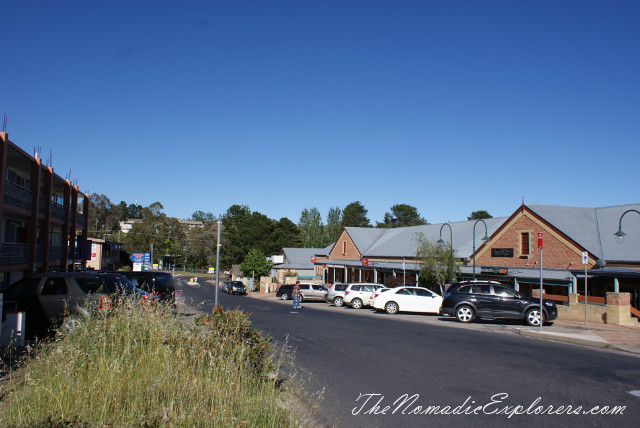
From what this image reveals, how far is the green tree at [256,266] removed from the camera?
67.0m

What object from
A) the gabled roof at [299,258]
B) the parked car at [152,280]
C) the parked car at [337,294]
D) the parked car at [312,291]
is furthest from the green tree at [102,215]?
the parked car at [152,280]

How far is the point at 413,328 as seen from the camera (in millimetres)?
17547

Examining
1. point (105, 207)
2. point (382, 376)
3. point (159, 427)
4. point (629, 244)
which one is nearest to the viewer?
point (159, 427)

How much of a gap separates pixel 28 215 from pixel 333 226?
67.0 m

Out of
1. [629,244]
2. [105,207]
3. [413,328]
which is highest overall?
A: [105,207]

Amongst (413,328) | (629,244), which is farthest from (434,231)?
(413,328)

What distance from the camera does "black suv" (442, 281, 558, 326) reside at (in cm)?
1928

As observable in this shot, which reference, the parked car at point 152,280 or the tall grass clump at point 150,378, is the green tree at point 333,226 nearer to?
the parked car at point 152,280

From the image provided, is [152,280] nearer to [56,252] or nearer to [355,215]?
[56,252]

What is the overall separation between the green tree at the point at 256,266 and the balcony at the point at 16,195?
4051cm

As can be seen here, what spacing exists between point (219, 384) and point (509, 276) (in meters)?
25.4

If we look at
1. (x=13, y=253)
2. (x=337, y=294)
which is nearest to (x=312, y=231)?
(x=337, y=294)

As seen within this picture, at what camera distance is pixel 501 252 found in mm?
31344

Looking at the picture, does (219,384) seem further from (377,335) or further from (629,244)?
(629,244)
